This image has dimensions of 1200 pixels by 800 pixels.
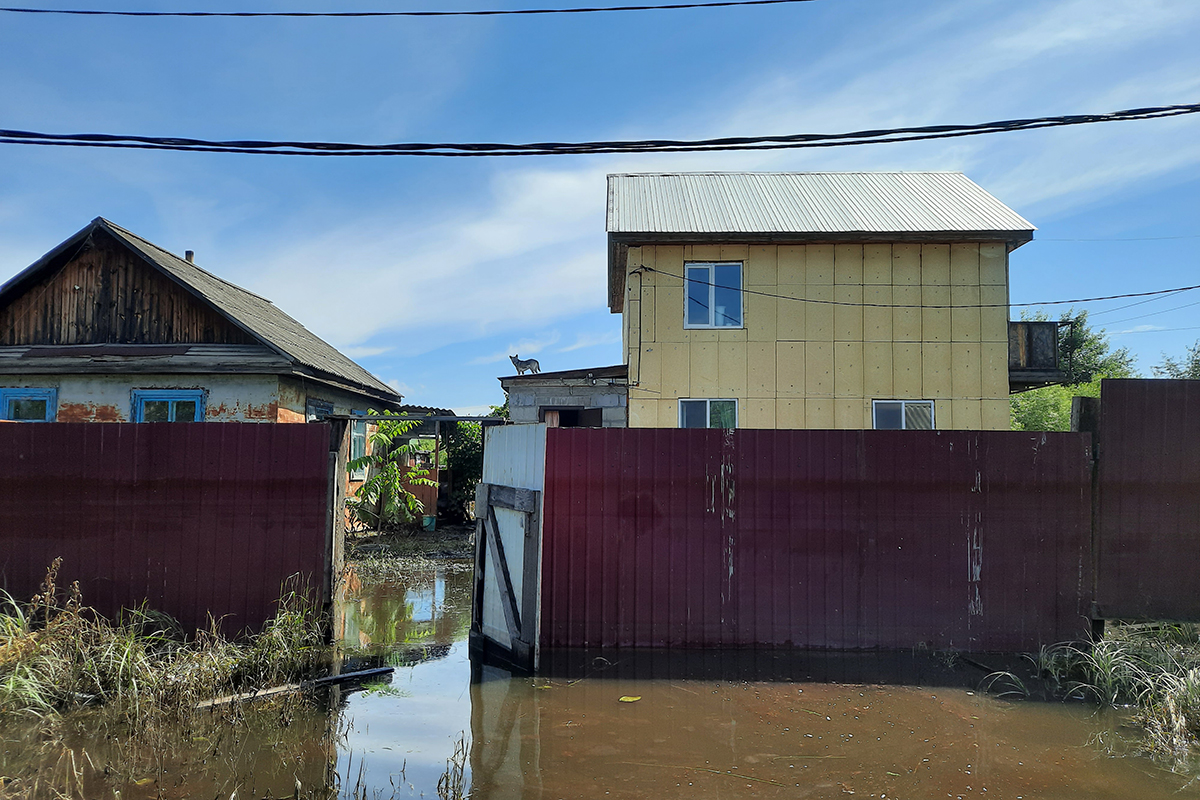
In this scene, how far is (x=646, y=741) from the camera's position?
16.2ft

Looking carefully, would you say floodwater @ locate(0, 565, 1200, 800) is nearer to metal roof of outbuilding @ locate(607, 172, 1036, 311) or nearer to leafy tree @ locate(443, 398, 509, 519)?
metal roof of outbuilding @ locate(607, 172, 1036, 311)

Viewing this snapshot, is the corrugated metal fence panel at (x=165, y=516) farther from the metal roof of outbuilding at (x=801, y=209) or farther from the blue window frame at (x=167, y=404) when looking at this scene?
the metal roof of outbuilding at (x=801, y=209)

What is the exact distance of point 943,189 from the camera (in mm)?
16000

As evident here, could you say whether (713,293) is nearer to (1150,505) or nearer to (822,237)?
(822,237)

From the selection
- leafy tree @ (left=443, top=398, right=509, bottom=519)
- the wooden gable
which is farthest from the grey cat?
the wooden gable

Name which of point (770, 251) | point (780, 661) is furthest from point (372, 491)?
point (780, 661)

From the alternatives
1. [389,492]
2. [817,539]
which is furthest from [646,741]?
[389,492]

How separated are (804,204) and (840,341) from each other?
3.21m

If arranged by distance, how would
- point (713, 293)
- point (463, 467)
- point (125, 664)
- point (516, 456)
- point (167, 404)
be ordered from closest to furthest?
point (125, 664) < point (516, 456) < point (167, 404) < point (713, 293) < point (463, 467)

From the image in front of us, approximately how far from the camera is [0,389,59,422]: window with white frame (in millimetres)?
13547

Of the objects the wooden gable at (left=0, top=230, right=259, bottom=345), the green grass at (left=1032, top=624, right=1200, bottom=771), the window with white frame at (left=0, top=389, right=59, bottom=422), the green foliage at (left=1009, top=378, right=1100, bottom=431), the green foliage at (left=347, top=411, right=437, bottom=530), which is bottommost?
the green grass at (left=1032, top=624, right=1200, bottom=771)

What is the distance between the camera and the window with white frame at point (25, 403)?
44.4 ft

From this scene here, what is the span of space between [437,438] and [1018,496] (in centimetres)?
1216

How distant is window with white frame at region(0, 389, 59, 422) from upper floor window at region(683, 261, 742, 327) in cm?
1171
